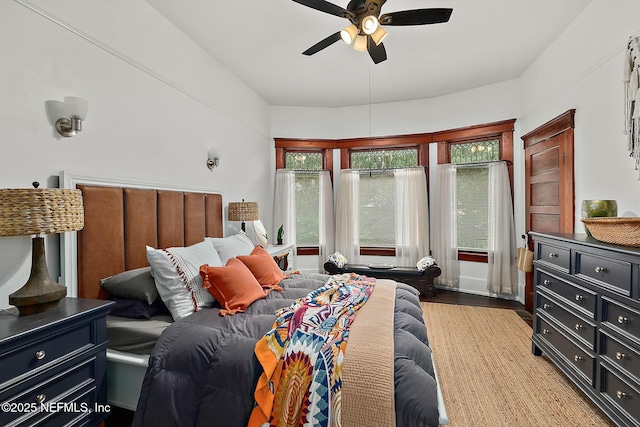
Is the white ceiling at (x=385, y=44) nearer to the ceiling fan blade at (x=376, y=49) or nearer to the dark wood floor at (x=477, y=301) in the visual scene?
the ceiling fan blade at (x=376, y=49)

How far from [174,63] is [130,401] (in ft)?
9.09

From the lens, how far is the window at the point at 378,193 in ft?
16.9

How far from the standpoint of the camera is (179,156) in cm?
296

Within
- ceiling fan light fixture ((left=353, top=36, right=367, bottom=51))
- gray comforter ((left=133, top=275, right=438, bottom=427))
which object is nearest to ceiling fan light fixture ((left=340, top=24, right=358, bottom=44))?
ceiling fan light fixture ((left=353, top=36, right=367, bottom=51))

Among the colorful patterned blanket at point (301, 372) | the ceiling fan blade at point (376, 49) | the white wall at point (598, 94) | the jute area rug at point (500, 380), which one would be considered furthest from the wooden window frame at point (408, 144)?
the colorful patterned blanket at point (301, 372)

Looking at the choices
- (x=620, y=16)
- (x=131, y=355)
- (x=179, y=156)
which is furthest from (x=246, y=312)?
(x=620, y=16)

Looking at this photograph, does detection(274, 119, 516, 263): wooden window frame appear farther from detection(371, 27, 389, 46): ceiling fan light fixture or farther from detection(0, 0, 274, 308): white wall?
detection(371, 27, 389, 46): ceiling fan light fixture

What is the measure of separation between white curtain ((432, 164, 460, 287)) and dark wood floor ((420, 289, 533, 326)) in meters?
0.25

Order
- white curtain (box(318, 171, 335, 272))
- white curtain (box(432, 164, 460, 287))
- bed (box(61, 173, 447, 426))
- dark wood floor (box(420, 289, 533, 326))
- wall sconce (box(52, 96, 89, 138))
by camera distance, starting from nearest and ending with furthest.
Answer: bed (box(61, 173, 447, 426))
wall sconce (box(52, 96, 89, 138))
dark wood floor (box(420, 289, 533, 326))
white curtain (box(432, 164, 460, 287))
white curtain (box(318, 171, 335, 272))

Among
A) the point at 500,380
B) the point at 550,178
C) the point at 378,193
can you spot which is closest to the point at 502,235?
the point at 550,178

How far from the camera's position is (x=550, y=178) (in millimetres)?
3451

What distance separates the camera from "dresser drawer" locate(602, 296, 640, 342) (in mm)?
1655

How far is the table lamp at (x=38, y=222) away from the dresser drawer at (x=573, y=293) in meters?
3.09

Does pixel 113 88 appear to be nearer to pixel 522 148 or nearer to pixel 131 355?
pixel 131 355
